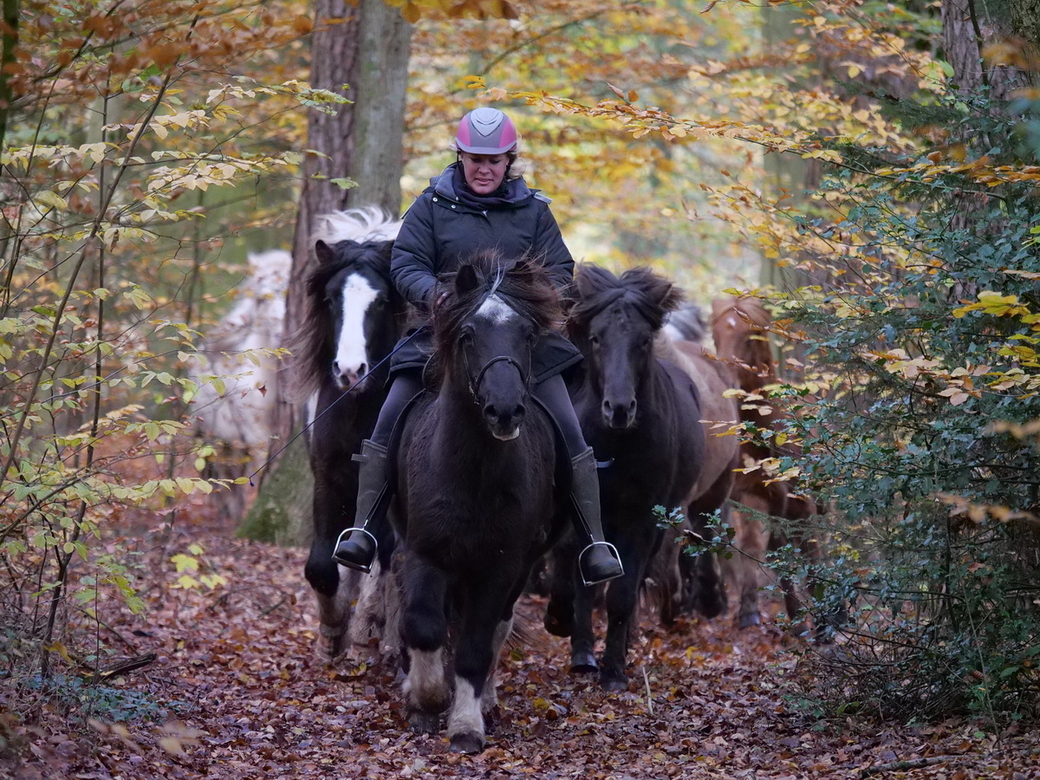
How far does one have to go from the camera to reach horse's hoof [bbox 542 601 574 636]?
8.30 m

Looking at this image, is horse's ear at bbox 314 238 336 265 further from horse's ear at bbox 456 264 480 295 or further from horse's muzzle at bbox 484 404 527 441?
horse's muzzle at bbox 484 404 527 441

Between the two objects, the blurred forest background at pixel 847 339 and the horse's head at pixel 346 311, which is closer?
the blurred forest background at pixel 847 339

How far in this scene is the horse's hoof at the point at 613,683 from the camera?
7453 mm

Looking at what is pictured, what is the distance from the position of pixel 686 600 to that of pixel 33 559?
6183mm

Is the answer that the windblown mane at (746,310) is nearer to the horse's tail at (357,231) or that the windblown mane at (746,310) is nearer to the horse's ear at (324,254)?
the horse's tail at (357,231)

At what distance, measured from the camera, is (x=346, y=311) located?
24.4 ft

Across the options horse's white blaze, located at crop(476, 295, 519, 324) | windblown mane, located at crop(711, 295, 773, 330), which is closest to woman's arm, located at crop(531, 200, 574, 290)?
horse's white blaze, located at crop(476, 295, 519, 324)

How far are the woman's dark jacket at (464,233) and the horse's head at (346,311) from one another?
1.77ft

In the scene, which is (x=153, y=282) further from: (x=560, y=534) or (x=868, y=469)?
(x=868, y=469)

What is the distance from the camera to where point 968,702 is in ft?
18.1

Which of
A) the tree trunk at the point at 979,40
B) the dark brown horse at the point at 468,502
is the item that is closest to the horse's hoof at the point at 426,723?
the dark brown horse at the point at 468,502

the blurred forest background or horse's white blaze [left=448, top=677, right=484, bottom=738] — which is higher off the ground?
the blurred forest background

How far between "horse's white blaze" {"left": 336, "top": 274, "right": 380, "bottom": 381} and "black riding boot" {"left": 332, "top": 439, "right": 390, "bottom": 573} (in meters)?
0.75

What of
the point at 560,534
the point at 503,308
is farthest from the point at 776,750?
the point at 503,308
